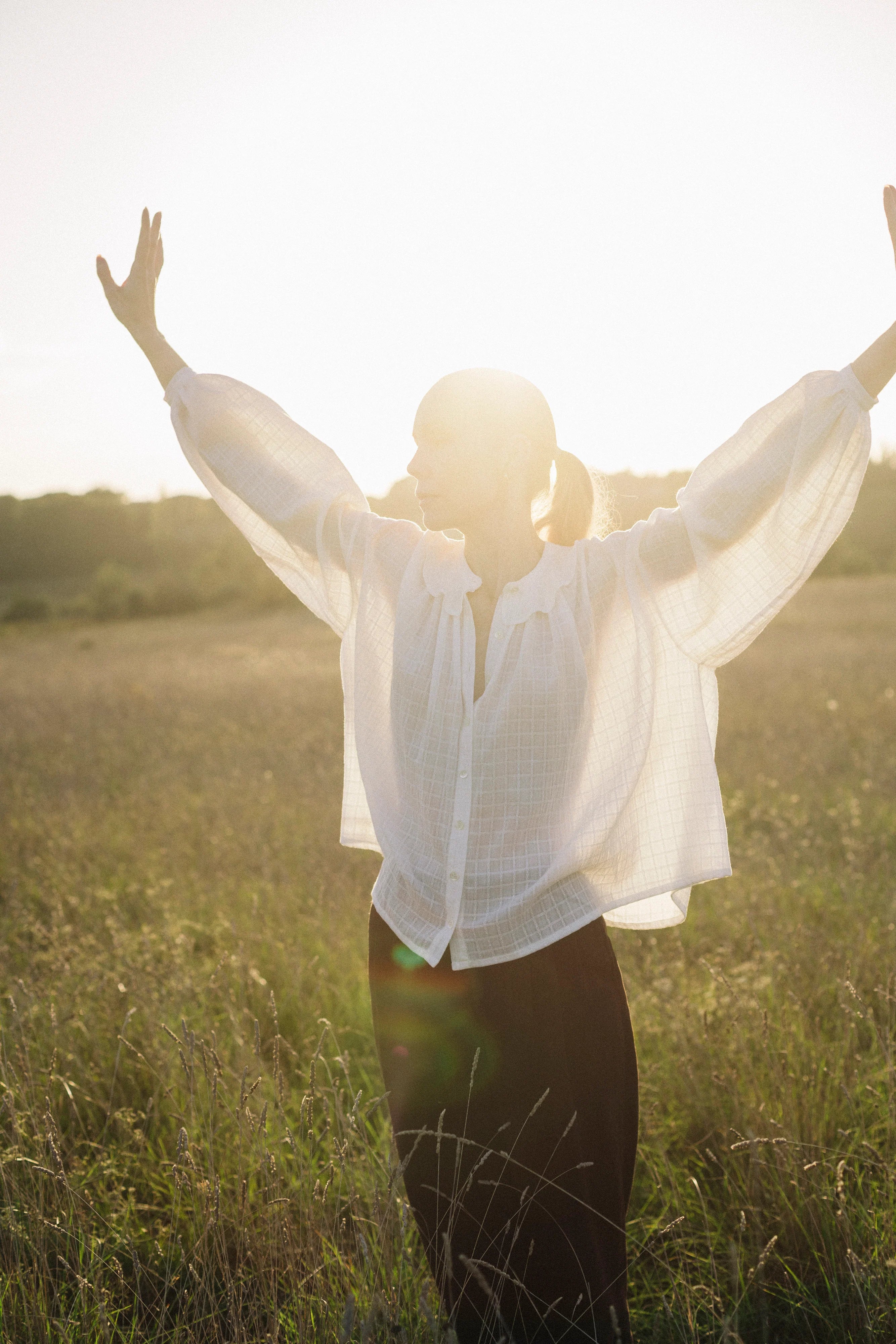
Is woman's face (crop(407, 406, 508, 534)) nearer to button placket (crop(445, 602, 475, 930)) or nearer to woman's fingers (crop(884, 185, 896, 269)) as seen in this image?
button placket (crop(445, 602, 475, 930))

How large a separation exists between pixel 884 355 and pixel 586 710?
0.89m

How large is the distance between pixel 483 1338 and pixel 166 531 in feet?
153

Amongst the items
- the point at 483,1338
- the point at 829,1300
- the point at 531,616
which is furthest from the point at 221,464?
the point at 829,1300

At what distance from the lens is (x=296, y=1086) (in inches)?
120

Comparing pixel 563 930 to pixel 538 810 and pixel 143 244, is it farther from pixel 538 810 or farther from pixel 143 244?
pixel 143 244

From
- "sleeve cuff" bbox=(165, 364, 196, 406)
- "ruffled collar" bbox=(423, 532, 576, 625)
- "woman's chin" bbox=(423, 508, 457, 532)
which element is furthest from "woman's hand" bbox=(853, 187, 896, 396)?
"sleeve cuff" bbox=(165, 364, 196, 406)

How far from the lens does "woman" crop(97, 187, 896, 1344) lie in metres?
1.76

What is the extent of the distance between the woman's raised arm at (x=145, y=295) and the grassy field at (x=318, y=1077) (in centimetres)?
163

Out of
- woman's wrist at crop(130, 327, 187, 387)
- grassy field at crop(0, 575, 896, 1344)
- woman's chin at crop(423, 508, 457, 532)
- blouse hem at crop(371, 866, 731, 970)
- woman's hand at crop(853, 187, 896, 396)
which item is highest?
woman's wrist at crop(130, 327, 187, 387)

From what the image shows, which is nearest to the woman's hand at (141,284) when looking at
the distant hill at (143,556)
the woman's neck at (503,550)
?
the woman's neck at (503,550)

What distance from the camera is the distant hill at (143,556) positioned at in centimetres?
3603

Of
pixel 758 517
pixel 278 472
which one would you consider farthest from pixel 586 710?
pixel 278 472

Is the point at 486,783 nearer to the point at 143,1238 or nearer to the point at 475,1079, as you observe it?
the point at 475,1079


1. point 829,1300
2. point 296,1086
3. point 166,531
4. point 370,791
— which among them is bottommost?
point 829,1300
